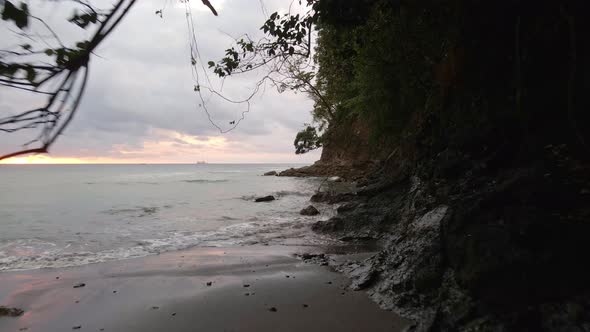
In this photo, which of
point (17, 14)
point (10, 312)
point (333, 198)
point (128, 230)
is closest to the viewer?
point (17, 14)

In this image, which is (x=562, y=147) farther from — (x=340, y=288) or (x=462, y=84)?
(x=340, y=288)

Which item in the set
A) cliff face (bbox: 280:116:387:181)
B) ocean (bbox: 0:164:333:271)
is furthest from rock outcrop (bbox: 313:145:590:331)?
cliff face (bbox: 280:116:387:181)

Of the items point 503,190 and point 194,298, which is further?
point 194,298

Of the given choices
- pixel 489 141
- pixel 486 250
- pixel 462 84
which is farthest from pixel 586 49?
pixel 486 250

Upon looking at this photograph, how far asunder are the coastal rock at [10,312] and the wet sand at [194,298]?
3.6 inches

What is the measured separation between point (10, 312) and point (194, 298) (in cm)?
240

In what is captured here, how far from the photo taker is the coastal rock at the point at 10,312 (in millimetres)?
4340

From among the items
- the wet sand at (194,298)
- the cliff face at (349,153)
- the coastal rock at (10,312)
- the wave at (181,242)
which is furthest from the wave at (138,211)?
the coastal rock at (10,312)

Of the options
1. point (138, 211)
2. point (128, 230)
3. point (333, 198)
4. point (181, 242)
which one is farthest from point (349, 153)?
point (181, 242)

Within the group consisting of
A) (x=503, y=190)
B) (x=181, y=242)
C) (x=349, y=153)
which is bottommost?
(x=181, y=242)

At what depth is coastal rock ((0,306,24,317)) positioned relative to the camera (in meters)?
4.34

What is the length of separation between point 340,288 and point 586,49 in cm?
376

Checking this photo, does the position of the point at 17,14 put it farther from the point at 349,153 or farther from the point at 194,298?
the point at 349,153

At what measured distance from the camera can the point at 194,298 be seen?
4484 mm
